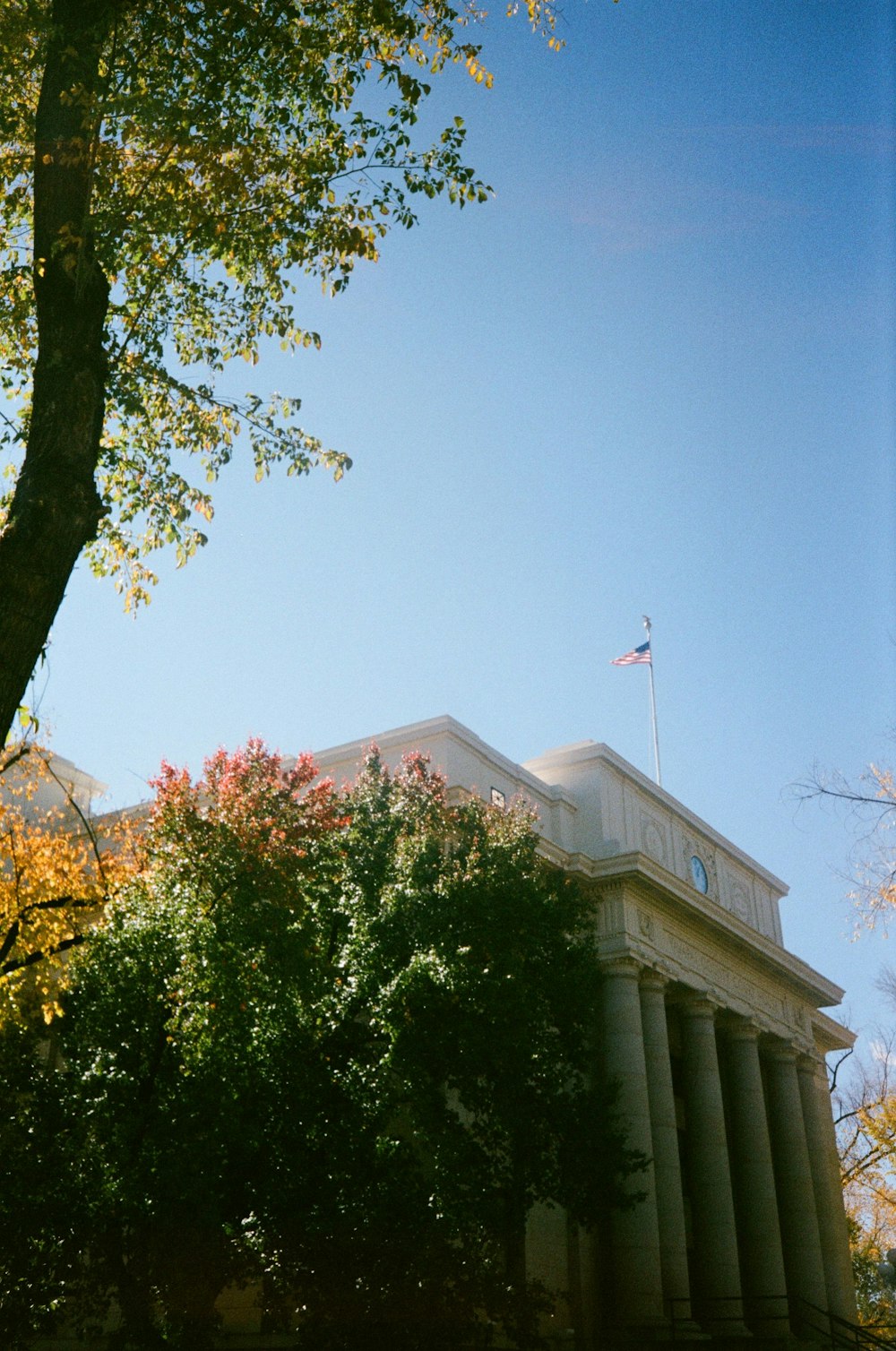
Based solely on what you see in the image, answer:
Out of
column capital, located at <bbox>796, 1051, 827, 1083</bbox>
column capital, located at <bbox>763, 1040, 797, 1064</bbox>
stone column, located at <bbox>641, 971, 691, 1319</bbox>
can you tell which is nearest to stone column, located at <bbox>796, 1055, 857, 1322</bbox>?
column capital, located at <bbox>796, 1051, 827, 1083</bbox>

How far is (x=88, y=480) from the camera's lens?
31.4 feet

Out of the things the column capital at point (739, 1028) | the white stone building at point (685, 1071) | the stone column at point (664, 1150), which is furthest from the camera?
the column capital at point (739, 1028)

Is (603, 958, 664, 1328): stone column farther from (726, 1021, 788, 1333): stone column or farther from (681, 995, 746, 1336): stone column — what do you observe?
(726, 1021, 788, 1333): stone column

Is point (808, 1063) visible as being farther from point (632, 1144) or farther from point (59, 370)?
point (59, 370)

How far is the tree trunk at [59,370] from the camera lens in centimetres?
879

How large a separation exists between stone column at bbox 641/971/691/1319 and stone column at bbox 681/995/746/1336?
1194 millimetres

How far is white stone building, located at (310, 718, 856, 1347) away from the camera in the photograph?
26.5 meters

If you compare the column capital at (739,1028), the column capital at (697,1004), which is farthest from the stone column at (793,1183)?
the column capital at (697,1004)

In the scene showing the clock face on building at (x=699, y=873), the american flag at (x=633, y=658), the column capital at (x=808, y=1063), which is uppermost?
the american flag at (x=633, y=658)

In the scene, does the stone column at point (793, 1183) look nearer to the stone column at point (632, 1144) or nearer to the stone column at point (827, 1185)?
the stone column at point (827, 1185)

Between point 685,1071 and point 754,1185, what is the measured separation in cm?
384

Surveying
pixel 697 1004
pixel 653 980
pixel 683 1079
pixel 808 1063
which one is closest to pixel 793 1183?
pixel 808 1063

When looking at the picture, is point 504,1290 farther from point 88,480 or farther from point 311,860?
point 88,480

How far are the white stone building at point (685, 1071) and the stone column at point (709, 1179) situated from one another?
2.0 inches
